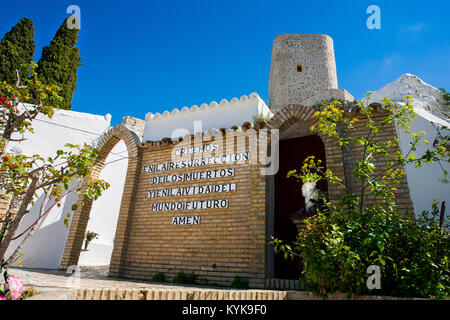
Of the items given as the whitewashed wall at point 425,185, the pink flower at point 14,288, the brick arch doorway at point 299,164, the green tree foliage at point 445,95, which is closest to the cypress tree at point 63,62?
the brick arch doorway at point 299,164

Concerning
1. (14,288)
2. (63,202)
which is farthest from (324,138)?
(63,202)

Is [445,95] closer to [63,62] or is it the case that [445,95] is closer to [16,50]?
[63,62]

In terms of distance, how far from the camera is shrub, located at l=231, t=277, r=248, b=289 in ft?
16.4

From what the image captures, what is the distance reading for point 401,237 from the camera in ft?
11.0

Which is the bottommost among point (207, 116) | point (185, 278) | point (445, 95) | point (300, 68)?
point (185, 278)

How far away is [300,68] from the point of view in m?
15.6

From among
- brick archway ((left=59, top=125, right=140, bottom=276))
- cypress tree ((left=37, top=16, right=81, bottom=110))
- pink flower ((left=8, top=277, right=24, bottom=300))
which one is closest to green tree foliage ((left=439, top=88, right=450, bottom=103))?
brick archway ((left=59, top=125, right=140, bottom=276))

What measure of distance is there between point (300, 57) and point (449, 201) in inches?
505

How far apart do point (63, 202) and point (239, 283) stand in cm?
679

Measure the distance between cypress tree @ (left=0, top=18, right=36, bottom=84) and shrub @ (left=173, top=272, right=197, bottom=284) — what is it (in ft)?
42.0

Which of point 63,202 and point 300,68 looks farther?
point 300,68

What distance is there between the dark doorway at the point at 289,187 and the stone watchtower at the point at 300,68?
745cm

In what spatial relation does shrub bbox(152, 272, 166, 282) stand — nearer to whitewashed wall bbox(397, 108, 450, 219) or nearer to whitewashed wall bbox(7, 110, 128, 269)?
whitewashed wall bbox(7, 110, 128, 269)
